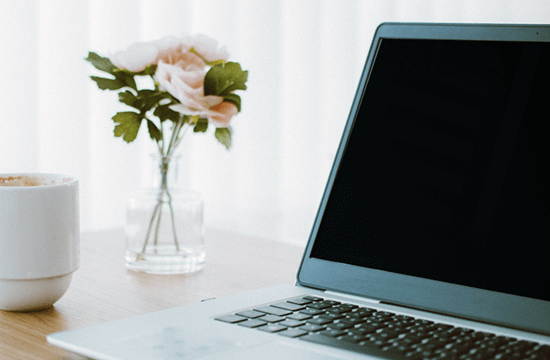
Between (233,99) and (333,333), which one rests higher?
(233,99)

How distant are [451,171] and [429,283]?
12 centimetres

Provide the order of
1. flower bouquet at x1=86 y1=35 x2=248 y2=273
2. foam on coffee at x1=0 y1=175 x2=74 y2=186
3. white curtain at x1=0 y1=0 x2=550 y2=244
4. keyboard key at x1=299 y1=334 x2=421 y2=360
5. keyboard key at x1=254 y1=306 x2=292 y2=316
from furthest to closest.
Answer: white curtain at x1=0 y1=0 x2=550 y2=244
flower bouquet at x1=86 y1=35 x2=248 y2=273
foam on coffee at x1=0 y1=175 x2=74 y2=186
keyboard key at x1=254 y1=306 x2=292 y2=316
keyboard key at x1=299 y1=334 x2=421 y2=360

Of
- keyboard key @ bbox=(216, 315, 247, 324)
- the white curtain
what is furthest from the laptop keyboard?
the white curtain

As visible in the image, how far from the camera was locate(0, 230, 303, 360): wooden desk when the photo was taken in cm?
57

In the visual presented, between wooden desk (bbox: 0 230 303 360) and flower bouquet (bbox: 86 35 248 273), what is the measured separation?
5 centimetres

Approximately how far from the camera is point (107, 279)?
783mm

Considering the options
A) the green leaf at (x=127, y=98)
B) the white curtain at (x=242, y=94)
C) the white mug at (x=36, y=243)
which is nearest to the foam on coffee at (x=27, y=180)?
the white mug at (x=36, y=243)

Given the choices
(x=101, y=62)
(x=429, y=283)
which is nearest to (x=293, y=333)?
(x=429, y=283)

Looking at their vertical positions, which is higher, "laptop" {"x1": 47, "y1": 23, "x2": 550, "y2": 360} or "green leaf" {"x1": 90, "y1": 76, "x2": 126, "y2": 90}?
"green leaf" {"x1": 90, "y1": 76, "x2": 126, "y2": 90}

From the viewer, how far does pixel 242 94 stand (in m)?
2.58

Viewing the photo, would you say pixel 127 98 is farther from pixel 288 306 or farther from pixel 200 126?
pixel 288 306

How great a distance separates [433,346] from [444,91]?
287 mm

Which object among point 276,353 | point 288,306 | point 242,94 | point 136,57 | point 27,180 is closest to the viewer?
point 276,353

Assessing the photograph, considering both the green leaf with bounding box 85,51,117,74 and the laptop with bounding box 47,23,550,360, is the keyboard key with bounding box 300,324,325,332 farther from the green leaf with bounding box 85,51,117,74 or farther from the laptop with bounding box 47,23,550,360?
the green leaf with bounding box 85,51,117,74
